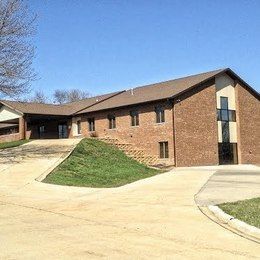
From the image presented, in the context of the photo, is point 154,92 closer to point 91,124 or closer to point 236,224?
point 91,124

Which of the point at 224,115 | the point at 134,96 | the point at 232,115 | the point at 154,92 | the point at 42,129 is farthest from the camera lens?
the point at 42,129

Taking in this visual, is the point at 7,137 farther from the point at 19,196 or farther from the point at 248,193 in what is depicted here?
the point at 248,193

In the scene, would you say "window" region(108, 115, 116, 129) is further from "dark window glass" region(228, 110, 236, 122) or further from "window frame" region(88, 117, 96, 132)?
"dark window glass" region(228, 110, 236, 122)

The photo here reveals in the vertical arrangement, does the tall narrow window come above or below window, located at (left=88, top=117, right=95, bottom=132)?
below

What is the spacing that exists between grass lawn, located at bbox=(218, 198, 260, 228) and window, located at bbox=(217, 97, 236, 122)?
25909 millimetres

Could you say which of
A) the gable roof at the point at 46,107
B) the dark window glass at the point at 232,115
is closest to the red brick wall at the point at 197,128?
the dark window glass at the point at 232,115

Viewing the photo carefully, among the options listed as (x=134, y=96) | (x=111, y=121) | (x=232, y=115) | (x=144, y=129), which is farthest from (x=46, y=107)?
(x=232, y=115)

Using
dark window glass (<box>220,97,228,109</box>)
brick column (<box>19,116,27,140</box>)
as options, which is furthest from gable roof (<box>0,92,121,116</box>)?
dark window glass (<box>220,97,228,109</box>)

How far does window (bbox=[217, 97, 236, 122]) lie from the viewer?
125 feet

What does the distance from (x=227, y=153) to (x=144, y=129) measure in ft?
24.9

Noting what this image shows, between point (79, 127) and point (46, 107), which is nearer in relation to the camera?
point (79, 127)

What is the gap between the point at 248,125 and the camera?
40.2 meters

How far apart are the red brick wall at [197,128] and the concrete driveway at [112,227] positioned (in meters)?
17.8

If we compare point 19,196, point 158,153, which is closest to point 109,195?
point 19,196
